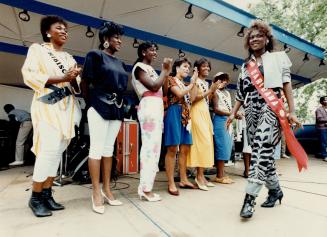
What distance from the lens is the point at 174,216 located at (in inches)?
89.9

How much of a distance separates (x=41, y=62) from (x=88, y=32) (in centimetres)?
237

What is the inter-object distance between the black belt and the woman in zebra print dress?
175 centimetres

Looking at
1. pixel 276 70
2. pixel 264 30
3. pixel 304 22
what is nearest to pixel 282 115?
pixel 276 70

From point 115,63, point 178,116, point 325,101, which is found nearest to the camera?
point 115,63

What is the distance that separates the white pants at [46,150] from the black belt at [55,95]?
21 cm

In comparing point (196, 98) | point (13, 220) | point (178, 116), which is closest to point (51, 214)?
point (13, 220)

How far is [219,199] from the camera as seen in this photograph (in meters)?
2.87

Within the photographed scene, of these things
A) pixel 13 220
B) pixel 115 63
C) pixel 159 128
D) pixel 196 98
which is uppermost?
pixel 115 63

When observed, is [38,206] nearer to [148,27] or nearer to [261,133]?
[261,133]

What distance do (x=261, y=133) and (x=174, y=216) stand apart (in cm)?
106

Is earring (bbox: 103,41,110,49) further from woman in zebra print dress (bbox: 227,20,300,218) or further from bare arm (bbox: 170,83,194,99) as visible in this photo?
woman in zebra print dress (bbox: 227,20,300,218)

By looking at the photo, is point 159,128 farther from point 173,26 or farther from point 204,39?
point 204,39

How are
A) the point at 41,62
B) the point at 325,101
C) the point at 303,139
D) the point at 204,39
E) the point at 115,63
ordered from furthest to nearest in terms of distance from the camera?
1. the point at 303,139
2. the point at 325,101
3. the point at 204,39
4. the point at 115,63
5. the point at 41,62

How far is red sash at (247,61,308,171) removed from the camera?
2275 millimetres
